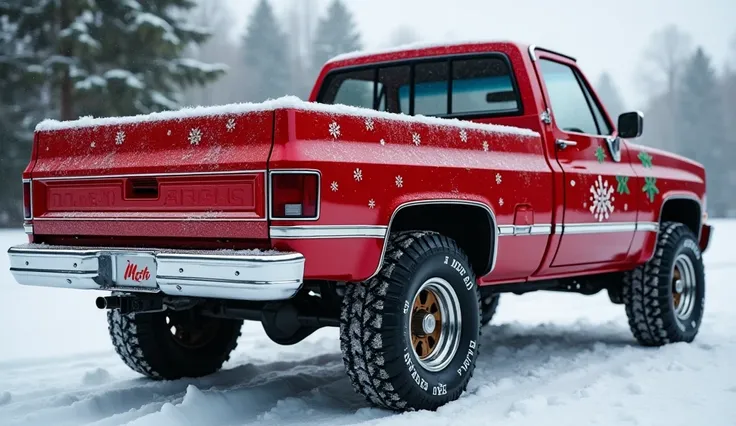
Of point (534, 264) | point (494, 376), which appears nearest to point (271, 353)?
point (494, 376)

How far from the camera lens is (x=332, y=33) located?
43.2 m

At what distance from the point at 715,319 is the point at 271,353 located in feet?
13.0

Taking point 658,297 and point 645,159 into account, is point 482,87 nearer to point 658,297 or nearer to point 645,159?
point 645,159

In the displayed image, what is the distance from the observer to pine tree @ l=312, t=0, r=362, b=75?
41.0 metres

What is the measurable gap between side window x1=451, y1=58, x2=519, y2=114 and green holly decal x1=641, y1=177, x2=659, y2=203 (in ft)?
4.35

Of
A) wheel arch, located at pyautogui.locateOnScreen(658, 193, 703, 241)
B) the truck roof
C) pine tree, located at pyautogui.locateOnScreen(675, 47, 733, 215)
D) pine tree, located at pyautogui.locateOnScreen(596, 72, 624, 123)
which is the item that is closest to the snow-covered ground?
wheel arch, located at pyautogui.locateOnScreen(658, 193, 703, 241)

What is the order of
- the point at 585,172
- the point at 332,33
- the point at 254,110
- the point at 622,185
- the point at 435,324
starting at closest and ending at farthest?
the point at 254,110, the point at 435,324, the point at 585,172, the point at 622,185, the point at 332,33

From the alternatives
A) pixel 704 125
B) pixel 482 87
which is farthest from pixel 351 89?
pixel 704 125

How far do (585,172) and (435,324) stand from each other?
1636mm

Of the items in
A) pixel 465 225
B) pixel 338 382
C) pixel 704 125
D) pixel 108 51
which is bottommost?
pixel 338 382

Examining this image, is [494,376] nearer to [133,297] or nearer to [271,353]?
[271,353]

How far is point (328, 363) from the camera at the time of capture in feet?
18.0

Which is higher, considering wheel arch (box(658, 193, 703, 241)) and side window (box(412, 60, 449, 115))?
side window (box(412, 60, 449, 115))

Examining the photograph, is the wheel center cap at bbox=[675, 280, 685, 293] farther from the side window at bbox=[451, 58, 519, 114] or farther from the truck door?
the side window at bbox=[451, 58, 519, 114]
